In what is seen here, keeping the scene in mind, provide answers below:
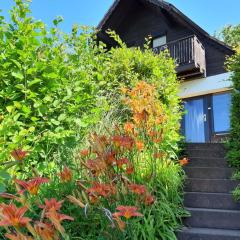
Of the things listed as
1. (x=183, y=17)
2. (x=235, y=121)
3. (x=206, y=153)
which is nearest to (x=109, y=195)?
(x=235, y=121)

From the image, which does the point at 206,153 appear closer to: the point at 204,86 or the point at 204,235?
the point at 204,235

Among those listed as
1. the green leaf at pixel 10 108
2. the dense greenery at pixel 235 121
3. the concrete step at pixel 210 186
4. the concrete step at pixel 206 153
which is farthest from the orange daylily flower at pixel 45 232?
the concrete step at pixel 206 153

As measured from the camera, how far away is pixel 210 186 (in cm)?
482

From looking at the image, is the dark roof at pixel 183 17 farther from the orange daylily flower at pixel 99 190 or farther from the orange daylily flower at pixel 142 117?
the orange daylily flower at pixel 99 190

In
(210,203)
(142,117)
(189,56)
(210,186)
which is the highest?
(189,56)

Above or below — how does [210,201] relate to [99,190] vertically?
below

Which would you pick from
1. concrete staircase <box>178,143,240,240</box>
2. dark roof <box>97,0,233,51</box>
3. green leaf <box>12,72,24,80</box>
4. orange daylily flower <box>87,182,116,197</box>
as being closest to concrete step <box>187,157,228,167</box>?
concrete staircase <box>178,143,240,240</box>

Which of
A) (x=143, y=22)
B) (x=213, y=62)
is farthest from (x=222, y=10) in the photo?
(x=213, y=62)

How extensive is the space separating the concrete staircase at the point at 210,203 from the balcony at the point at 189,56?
25.6 feet

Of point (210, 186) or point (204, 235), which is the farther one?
point (210, 186)

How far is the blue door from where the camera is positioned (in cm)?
Result: 1328

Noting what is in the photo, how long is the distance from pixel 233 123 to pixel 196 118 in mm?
7549

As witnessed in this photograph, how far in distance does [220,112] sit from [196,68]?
5.64 feet

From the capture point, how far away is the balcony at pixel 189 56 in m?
13.1
